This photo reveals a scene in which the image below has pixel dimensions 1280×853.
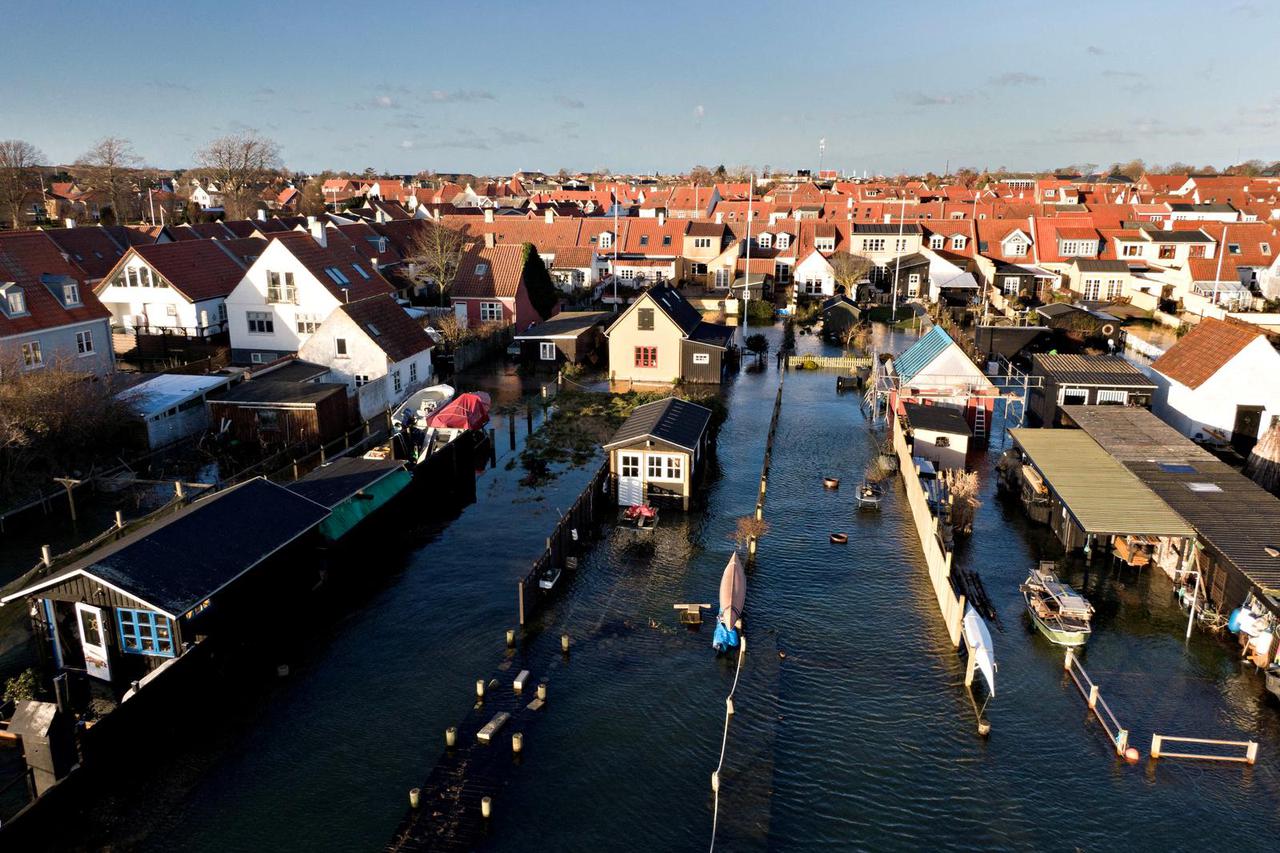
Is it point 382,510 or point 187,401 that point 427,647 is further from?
point 187,401

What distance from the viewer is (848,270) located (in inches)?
2694

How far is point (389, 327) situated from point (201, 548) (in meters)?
22.1

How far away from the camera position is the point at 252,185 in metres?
136

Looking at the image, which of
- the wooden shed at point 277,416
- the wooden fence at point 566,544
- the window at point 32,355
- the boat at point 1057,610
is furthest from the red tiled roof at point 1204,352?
the window at point 32,355

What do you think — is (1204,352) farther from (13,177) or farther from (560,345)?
(13,177)

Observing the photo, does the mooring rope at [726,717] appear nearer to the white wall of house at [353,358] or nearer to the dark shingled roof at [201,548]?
the dark shingled roof at [201,548]

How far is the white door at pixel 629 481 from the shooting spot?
28.7 meters

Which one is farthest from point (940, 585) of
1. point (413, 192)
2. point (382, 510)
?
point (413, 192)

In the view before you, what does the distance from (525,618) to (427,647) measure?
2.45m

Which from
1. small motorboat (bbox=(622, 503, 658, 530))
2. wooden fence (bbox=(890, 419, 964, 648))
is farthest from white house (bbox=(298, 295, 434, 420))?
wooden fence (bbox=(890, 419, 964, 648))

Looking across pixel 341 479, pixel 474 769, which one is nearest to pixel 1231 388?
pixel 474 769

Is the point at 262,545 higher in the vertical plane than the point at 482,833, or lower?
higher

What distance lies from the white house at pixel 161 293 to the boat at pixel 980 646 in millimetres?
42687

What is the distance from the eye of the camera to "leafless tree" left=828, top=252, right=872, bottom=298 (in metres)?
68.2
